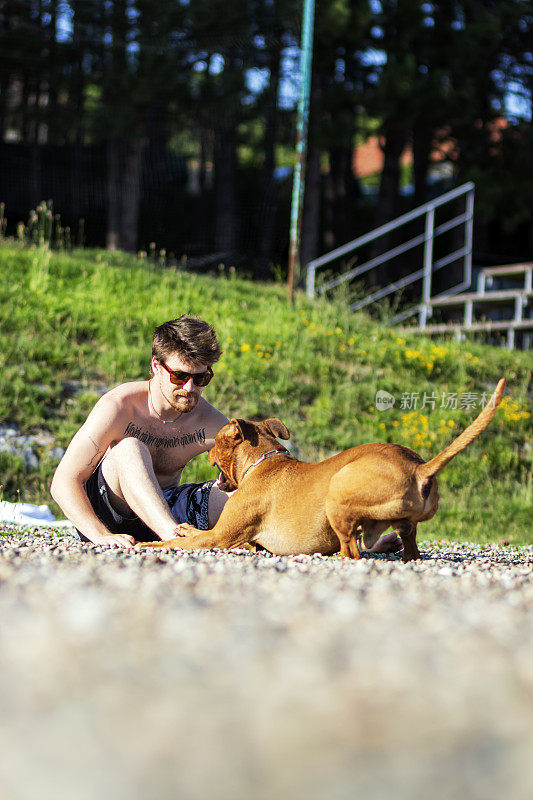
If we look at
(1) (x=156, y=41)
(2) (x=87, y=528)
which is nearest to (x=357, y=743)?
(2) (x=87, y=528)

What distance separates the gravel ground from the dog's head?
178 centimetres

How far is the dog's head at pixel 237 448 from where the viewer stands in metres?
3.87

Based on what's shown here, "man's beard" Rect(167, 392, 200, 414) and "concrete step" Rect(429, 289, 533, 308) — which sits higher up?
"concrete step" Rect(429, 289, 533, 308)

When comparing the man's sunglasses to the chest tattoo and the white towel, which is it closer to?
Answer: the chest tattoo

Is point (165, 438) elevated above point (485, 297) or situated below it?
below

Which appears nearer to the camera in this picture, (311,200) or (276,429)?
(276,429)

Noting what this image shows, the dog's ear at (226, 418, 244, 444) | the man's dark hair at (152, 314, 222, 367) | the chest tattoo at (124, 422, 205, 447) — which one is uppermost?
the man's dark hair at (152, 314, 222, 367)

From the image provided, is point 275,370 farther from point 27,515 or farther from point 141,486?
point 141,486

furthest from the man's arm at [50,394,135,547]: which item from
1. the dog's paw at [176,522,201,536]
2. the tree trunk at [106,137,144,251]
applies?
the tree trunk at [106,137,144,251]

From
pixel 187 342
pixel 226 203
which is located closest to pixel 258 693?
pixel 187 342

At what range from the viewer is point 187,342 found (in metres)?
3.87

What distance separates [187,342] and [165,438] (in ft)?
2.06

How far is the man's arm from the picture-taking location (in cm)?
389

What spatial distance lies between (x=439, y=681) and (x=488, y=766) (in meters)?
0.28
